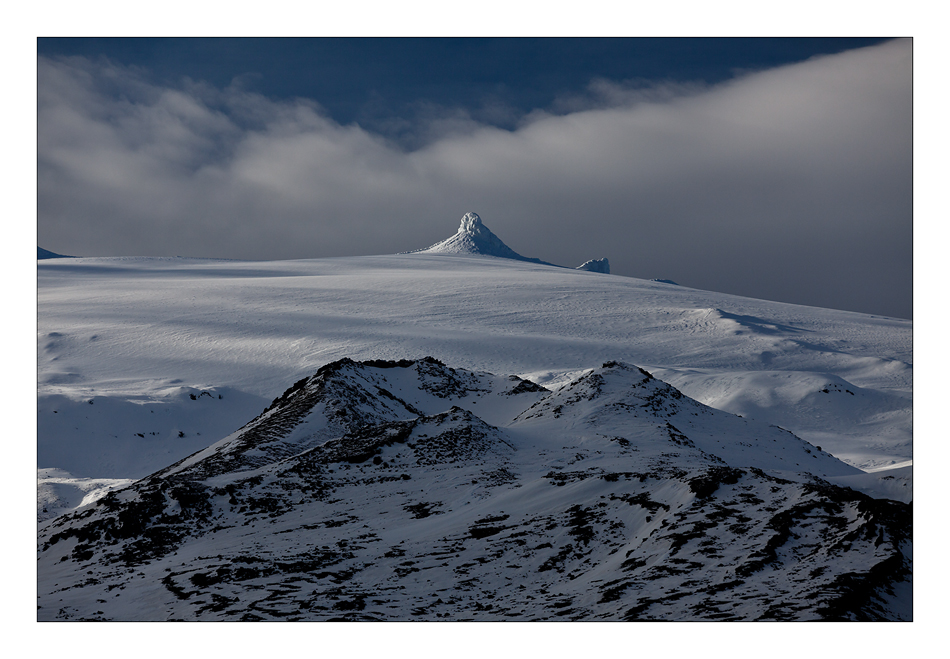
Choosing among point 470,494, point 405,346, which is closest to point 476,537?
point 470,494

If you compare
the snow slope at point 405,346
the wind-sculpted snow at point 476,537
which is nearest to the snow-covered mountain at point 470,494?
the wind-sculpted snow at point 476,537

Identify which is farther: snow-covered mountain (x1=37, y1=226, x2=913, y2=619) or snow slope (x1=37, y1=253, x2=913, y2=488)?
snow slope (x1=37, y1=253, x2=913, y2=488)

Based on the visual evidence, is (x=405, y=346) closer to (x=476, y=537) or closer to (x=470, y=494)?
(x=470, y=494)

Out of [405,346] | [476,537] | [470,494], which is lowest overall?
[476,537]

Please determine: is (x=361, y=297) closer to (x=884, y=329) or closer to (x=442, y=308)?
(x=442, y=308)

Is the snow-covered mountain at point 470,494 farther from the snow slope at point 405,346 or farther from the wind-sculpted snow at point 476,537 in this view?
the snow slope at point 405,346

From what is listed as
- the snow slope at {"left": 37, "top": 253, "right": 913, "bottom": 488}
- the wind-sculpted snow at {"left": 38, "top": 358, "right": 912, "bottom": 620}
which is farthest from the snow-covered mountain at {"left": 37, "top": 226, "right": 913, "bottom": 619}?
the snow slope at {"left": 37, "top": 253, "right": 913, "bottom": 488}

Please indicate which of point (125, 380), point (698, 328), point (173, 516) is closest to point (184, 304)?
point (125, 380)

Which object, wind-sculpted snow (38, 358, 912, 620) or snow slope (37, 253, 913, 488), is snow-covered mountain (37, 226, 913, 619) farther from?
snow slope (37, 253, 913, 488)

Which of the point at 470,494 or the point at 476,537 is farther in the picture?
the point at 470,494
